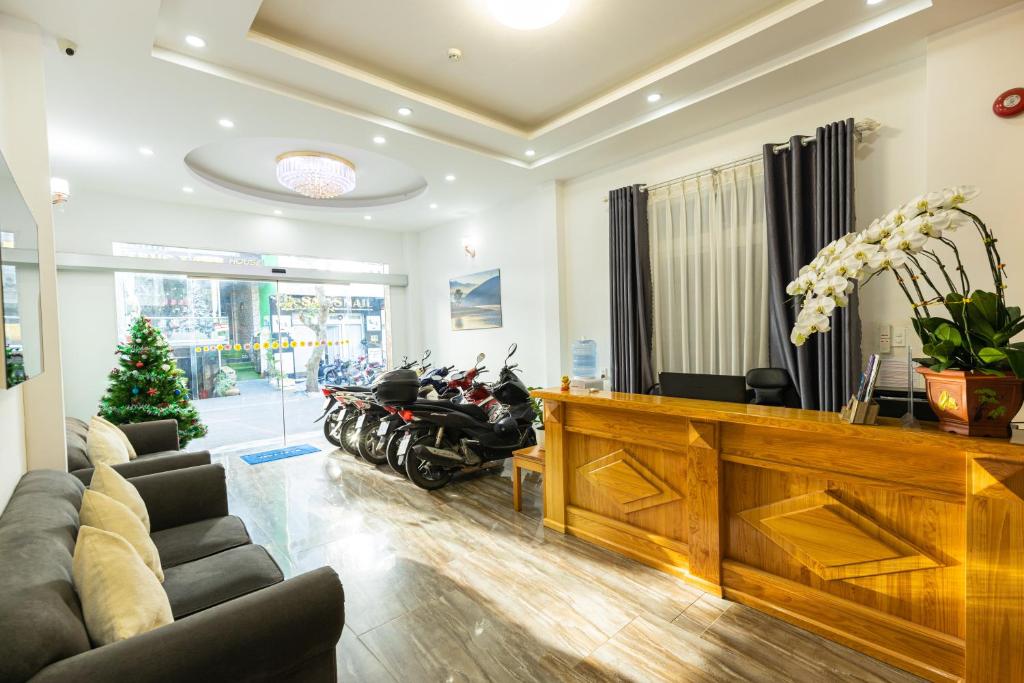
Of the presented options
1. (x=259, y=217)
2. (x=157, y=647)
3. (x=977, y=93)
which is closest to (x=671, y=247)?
(x=977, y=93)

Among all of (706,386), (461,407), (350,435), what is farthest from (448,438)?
(706,386)

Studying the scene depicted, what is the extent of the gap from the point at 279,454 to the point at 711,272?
4909 millimetres

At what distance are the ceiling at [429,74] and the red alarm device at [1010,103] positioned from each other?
18.8 inches

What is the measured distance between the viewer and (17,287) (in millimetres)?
1606

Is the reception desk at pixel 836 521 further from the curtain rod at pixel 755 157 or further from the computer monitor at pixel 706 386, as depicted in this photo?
the curtain rod at pixel 755 157

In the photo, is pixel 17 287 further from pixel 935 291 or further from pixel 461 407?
pixel 935 291

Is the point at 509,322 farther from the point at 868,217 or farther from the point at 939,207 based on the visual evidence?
the point at 939,207

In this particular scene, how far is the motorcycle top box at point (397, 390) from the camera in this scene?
149 inches

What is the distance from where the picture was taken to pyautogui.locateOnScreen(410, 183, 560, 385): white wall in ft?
16.9

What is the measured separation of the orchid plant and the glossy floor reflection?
1.21 m

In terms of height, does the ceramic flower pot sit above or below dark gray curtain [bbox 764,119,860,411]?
below

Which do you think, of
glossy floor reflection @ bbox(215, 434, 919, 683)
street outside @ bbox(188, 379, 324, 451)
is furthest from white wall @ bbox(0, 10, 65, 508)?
street outside @ bbox(188, 379, 324, 451)

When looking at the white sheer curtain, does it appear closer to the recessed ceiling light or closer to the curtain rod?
the curtain rod

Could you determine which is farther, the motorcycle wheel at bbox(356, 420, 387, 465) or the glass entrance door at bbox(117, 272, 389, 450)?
the glass entrance door at bbox(117, 272, 389, 450)
